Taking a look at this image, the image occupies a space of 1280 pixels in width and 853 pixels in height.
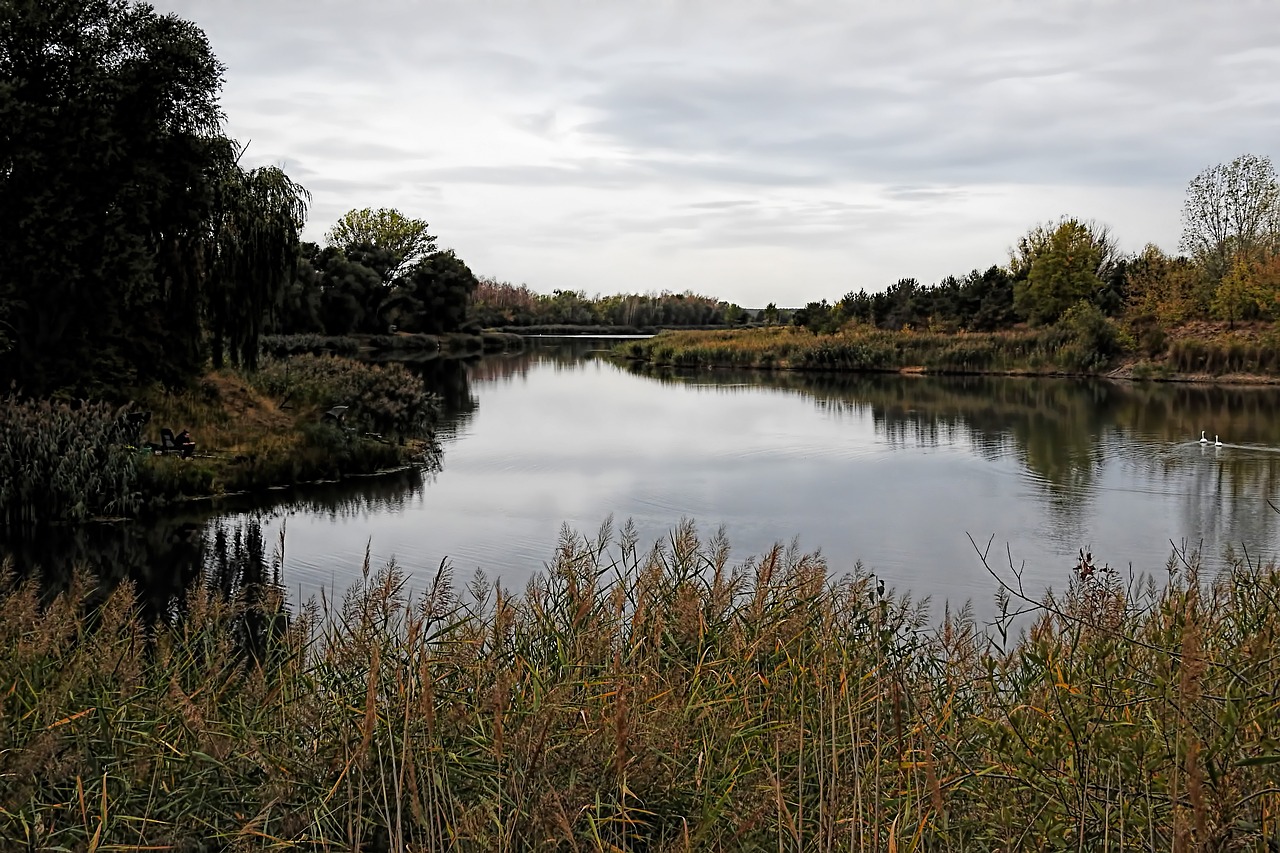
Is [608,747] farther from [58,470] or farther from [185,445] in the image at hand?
[185,445]

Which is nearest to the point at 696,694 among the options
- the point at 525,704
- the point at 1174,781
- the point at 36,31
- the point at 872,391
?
the point at 525,704

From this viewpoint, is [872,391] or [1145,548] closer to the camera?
[1145,548]

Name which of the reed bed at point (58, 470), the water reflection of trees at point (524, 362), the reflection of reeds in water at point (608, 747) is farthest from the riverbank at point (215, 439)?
the water reflection of trees at point (524, 362)

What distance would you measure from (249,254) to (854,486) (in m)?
9.81

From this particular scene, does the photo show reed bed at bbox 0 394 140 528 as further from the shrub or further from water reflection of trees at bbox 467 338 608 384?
water reflection of trees at bbox 467 338 608 384

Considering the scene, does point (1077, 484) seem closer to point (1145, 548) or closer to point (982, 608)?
point (1145, 548)

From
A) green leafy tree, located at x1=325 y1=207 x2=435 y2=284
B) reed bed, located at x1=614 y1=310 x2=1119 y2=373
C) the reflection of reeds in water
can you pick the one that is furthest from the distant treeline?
the reflection of reeds in water

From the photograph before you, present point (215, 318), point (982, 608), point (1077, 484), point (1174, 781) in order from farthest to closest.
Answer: point (215, 318) → point (1077, 484) → point (982, 608) → point (1174, 781)

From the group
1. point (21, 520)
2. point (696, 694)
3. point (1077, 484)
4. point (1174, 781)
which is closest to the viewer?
point (1174, 781)

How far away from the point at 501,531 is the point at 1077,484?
768 cm

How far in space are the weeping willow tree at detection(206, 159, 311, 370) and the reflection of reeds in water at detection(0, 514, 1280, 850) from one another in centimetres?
1377

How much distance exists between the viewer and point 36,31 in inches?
568

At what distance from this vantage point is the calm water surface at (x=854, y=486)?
10.4 metres

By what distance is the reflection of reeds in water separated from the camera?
243 cm
